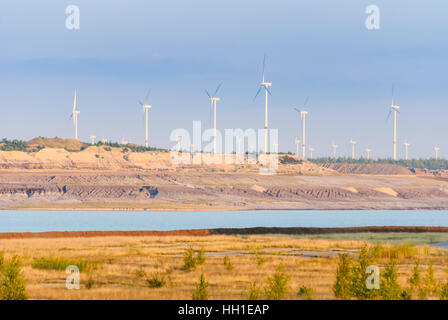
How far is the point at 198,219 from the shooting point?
89.9 meters

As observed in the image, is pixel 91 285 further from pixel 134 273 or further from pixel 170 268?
pixel 170 268

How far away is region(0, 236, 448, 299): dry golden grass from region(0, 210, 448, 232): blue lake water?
24.2 meters

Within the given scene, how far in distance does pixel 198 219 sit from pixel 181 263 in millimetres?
55562

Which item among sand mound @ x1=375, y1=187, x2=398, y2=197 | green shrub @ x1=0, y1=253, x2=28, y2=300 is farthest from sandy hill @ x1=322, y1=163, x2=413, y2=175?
green shrub @ x1=0, y1=253, x2=28, y2=300

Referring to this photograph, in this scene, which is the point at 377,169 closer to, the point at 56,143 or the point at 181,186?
the point at 56,143

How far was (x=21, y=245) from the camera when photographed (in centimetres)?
4566

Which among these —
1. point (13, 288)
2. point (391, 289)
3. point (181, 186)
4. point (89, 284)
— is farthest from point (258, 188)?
point (13, 288)

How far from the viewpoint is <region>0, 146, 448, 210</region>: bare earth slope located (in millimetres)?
113812

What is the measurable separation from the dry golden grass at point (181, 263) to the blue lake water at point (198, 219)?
2421 cm

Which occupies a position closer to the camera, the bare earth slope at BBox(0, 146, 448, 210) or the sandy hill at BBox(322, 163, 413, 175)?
the bare earth slope at BBox(0, 146, 448, 210)

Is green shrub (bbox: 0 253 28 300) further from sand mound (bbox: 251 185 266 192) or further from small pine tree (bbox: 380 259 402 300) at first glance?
sand mound (bbox: 251 185 266 192)

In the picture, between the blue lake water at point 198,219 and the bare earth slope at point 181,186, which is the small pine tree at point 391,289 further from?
the bare earth slope at point 181,186

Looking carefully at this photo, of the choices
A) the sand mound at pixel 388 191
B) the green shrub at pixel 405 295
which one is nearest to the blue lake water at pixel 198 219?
the sand mound at pixel 388 191

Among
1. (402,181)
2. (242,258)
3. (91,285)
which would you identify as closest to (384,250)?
(242,258)
